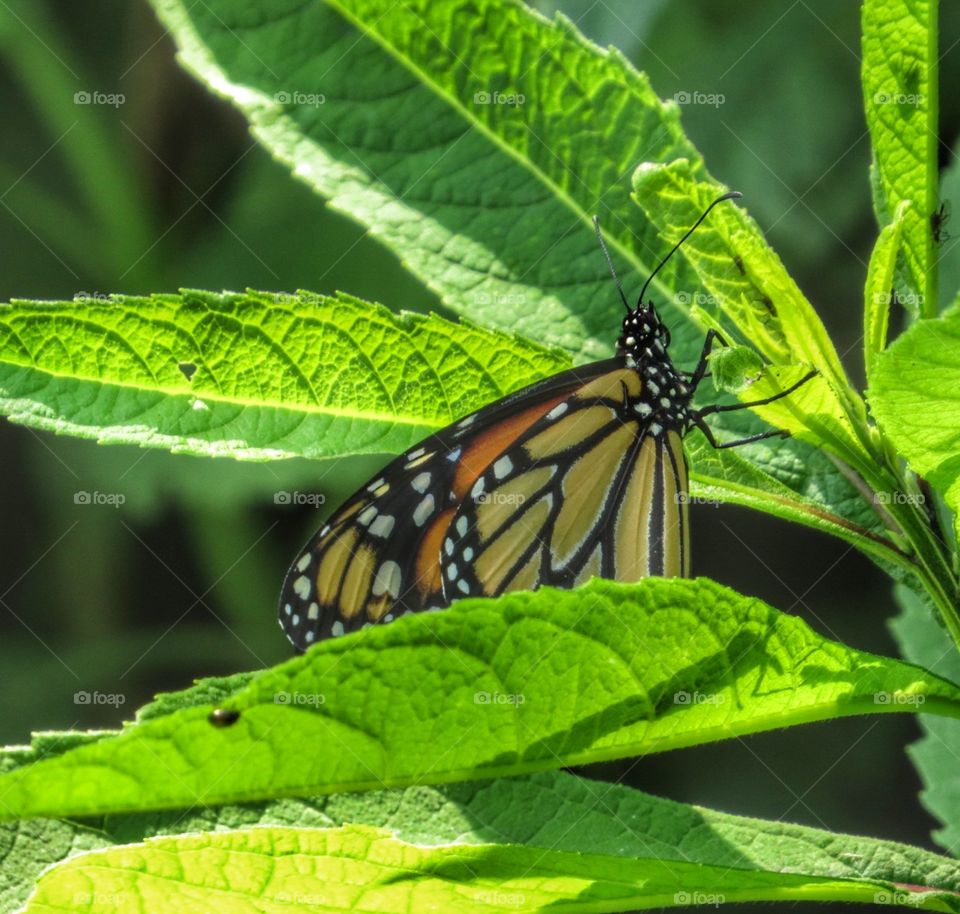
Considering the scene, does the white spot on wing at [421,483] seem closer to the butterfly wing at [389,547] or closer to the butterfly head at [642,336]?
the butterfly wing at [389,547]

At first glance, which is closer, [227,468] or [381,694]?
[381,694]

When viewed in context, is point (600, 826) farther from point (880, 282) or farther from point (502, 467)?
point (502, 467)

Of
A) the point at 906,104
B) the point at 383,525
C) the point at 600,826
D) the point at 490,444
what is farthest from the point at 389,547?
the point at 906,104

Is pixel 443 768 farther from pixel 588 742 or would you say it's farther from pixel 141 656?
pixel 141 656

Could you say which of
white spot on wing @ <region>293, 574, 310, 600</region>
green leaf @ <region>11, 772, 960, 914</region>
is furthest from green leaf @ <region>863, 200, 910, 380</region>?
white spot on wing @ <region>293, 574, 310, 600</region>

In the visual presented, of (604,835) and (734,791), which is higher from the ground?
(604,835)

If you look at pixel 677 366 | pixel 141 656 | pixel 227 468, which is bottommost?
pixel 141 656

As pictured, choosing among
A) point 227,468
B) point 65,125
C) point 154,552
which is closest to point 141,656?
point 154,552
